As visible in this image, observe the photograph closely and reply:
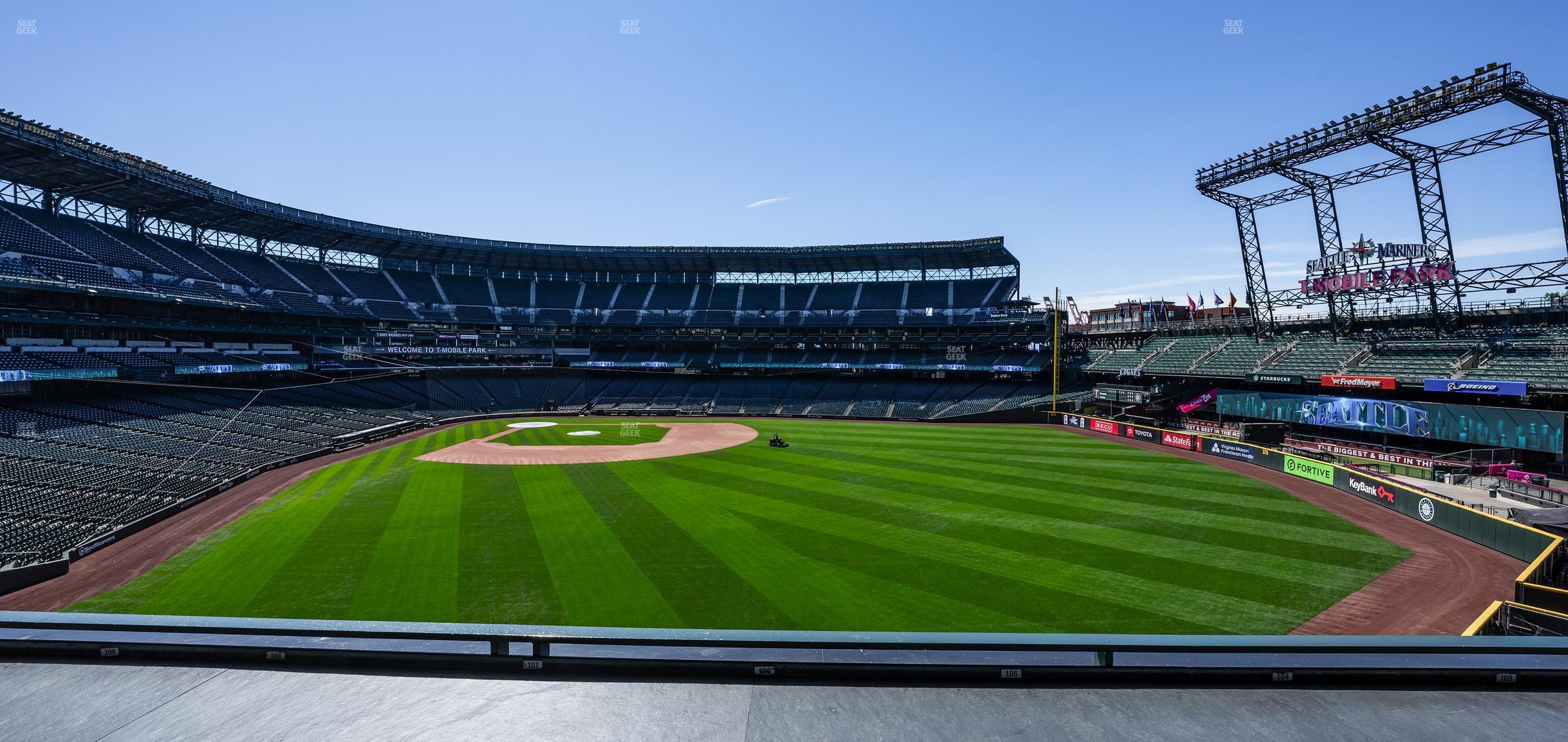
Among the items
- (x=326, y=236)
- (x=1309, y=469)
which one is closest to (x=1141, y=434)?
(x=1309, y=469)

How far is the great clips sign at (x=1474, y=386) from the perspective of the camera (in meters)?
33.7

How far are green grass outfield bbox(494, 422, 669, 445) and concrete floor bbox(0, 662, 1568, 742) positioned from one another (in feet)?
137

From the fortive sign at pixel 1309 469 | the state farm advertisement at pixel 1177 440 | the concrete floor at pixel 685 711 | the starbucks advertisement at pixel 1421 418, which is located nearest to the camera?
the concrete floor at pixel 685 711

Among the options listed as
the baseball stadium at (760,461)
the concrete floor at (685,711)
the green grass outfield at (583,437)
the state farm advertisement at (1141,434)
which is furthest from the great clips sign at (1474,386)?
the green grass outfield at (583,437)

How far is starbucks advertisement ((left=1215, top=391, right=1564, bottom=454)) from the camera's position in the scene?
32.4m

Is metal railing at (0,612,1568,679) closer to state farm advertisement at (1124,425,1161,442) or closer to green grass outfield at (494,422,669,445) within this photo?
green grass outfield at (494,422,669,445)

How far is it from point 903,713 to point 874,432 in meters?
47.4

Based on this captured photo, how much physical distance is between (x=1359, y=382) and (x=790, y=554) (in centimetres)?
4377

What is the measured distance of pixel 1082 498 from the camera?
2666 centimetres

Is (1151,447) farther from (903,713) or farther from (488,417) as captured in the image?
(488,417)

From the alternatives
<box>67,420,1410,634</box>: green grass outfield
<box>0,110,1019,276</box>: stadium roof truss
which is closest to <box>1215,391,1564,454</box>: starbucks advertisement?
<box>67,420,1410,634</box>: green grass outfield

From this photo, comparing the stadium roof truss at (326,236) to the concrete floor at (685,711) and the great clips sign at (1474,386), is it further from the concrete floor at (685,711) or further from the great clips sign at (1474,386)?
the concrete floor at (685,711)

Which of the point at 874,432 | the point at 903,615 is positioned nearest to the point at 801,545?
the point at 903,615

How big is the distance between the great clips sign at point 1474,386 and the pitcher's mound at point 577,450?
43.0m
